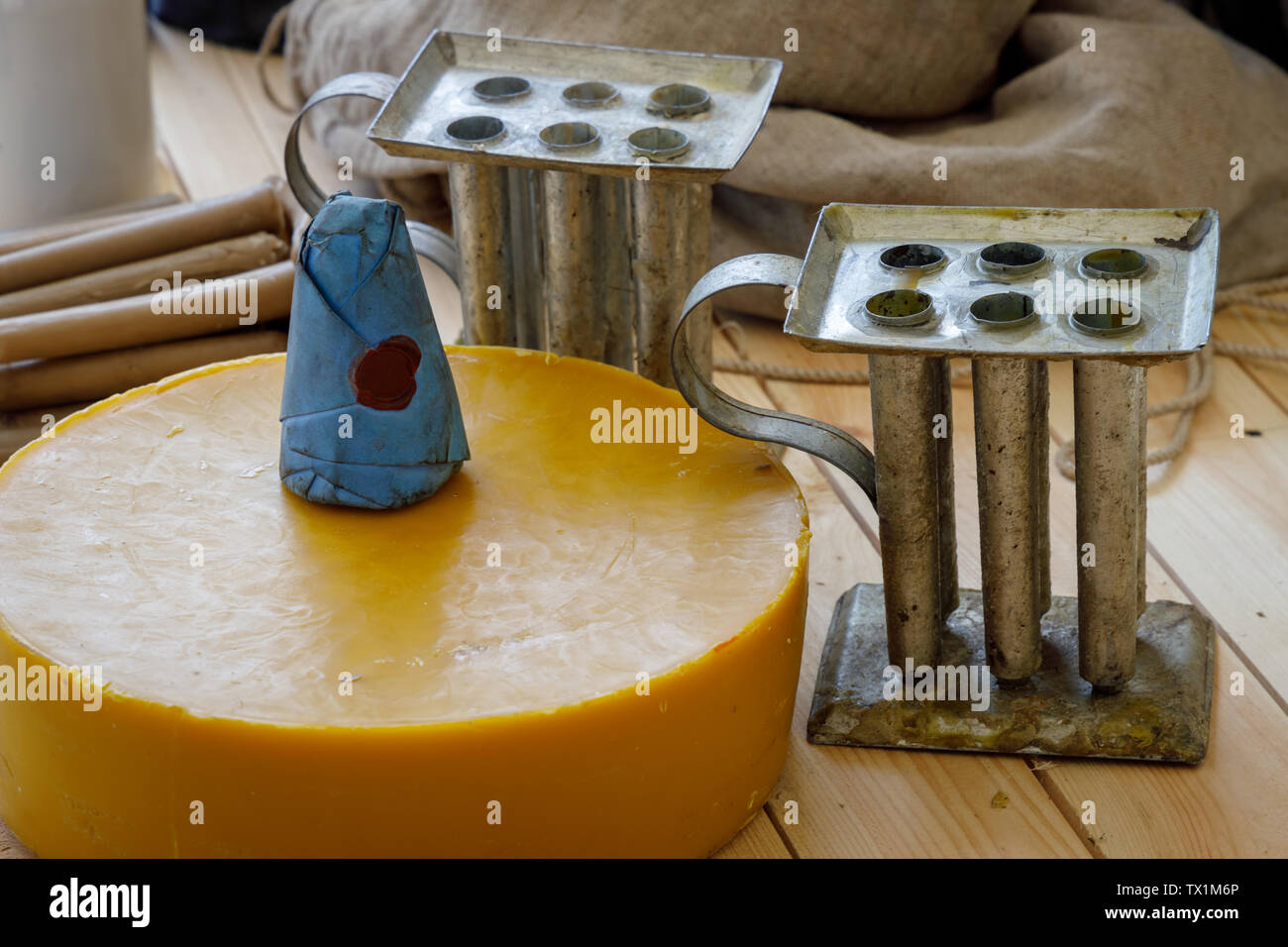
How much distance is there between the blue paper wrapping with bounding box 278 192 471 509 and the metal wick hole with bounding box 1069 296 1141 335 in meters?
0.39

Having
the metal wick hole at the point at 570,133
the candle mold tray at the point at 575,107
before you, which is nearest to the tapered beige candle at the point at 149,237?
the candle mold tray at the point at 575,107

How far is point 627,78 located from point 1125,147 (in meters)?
0.57

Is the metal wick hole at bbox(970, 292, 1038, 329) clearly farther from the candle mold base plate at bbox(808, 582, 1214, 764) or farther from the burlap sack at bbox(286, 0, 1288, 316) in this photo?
the burlap sack at bbox(286, 0, 1288, 316)

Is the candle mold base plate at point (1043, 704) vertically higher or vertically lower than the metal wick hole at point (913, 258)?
lower

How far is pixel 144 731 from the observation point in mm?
863

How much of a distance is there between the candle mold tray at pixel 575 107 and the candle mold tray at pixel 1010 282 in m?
0.13

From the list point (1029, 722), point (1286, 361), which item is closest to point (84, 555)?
point (1029, 722)

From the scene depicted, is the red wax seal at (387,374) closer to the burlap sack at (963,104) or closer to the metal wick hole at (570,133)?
the metal wick hole at (570,133)

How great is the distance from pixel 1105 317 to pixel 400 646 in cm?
45

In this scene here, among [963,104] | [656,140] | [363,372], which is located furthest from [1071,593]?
[963,104]

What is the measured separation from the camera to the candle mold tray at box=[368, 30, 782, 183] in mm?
1119

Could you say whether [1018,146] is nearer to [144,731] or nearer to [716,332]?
[716,332]

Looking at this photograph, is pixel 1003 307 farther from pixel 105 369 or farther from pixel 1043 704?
pixel 105 369

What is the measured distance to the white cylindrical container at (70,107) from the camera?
5.38 ft
